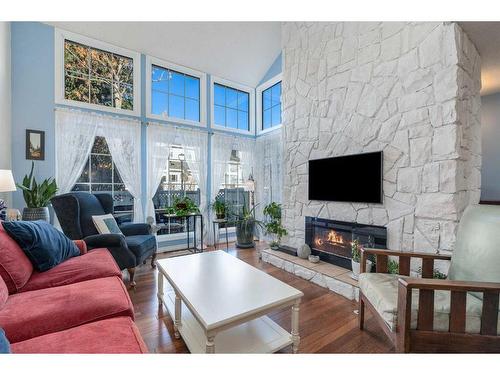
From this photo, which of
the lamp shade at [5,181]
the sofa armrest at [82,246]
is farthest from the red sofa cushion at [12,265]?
the lamp shade at [5,181]

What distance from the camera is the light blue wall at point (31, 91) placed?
2746mm

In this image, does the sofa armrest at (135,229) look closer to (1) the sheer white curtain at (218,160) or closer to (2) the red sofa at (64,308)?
(2) the red sofa at (64,308)

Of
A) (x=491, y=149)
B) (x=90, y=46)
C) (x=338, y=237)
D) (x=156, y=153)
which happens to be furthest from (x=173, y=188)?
(x=491, y=149)

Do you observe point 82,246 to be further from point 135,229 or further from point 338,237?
point 338,237

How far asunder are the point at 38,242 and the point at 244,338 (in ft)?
5.07

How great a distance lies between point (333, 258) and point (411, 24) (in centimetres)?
252

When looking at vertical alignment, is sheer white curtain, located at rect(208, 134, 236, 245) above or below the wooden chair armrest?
above

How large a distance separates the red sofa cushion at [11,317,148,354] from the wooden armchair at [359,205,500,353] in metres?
1.22

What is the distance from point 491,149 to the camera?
376 centimetres

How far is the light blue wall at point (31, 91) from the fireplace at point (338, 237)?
351cm

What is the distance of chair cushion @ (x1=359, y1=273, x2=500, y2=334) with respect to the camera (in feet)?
3.72

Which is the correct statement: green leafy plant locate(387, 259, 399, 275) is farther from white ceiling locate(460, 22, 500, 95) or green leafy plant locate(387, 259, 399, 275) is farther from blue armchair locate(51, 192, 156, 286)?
blue armchair locate(51, 192, 156, 286)

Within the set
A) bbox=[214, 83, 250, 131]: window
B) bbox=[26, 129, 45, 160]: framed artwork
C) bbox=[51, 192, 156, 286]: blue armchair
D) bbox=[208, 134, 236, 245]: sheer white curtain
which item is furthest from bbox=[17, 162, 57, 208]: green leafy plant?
bbox=[214, 83, 250, 131]: window

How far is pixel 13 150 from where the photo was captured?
273 cm
